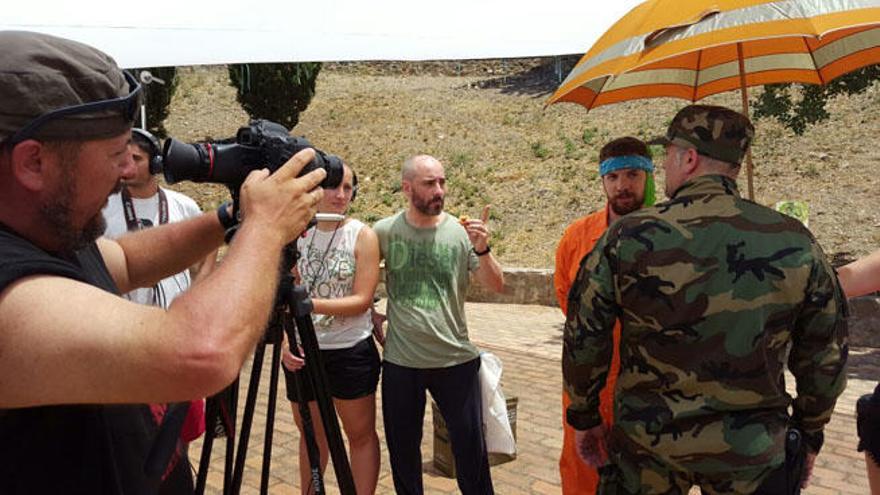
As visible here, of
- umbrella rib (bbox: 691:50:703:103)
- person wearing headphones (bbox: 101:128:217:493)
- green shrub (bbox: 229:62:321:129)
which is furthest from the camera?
green shrub (bbox: 229:62:321:129)

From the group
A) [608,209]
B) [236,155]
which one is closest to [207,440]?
[236,155]

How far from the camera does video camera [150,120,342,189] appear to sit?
1.63 m

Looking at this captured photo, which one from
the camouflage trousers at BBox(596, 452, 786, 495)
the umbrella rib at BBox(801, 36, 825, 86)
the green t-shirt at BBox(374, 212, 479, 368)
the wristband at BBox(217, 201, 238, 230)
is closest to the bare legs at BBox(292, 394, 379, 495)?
the green t-shirt at BBox(374, 212, 479, 368)

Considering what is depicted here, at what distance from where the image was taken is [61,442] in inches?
50.3

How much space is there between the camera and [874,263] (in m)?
2.76

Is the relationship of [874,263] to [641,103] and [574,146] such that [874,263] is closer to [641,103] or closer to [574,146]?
[574,146]

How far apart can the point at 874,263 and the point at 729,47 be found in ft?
4.70

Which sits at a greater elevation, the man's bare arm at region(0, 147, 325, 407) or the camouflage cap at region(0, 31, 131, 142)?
the camouflage cap at region(0, 31, 131, 142)

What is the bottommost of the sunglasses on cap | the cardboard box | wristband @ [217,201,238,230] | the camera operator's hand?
the cardboard box

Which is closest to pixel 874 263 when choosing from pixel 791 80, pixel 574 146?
pixel 791 80

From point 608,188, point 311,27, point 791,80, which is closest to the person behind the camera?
point 311,27

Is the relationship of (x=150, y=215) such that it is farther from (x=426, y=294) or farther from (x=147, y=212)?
(x=426, y=294)

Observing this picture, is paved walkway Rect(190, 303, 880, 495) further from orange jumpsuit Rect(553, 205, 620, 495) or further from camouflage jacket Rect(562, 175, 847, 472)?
camouflage jacket Rect(562, 175, 847, 472)

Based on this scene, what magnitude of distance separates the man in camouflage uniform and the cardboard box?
5.58 feet
